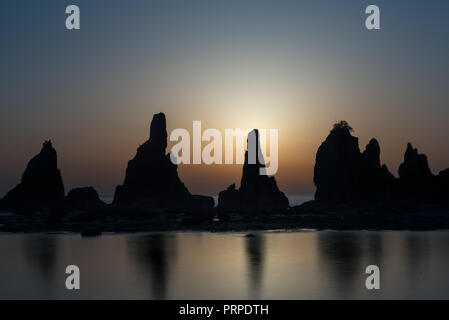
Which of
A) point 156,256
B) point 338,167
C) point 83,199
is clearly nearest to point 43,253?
point 156,256

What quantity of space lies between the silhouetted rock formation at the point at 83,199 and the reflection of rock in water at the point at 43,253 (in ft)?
399

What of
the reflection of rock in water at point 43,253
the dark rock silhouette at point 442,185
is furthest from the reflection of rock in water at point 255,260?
the dark rock silhouette at point 442,185

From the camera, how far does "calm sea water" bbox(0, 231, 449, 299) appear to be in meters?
28.4

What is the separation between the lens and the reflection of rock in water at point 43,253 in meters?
36.8

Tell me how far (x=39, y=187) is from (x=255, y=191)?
78817 mm

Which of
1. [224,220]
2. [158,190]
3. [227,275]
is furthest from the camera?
[158,190]

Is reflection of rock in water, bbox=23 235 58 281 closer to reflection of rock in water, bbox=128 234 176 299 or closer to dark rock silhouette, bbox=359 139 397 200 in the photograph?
reflection of rock in water, bbox=128 234 176 299

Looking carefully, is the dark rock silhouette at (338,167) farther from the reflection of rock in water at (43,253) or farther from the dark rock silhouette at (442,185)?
the reflection of rock in water at (43,253)

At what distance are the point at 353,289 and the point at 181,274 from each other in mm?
11684

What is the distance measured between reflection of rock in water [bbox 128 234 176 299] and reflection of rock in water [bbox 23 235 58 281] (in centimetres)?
636

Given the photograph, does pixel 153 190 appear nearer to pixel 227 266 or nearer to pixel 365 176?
pixel 365 176

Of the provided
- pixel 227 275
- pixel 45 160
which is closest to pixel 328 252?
pixel 227 275

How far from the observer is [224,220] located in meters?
92.2
